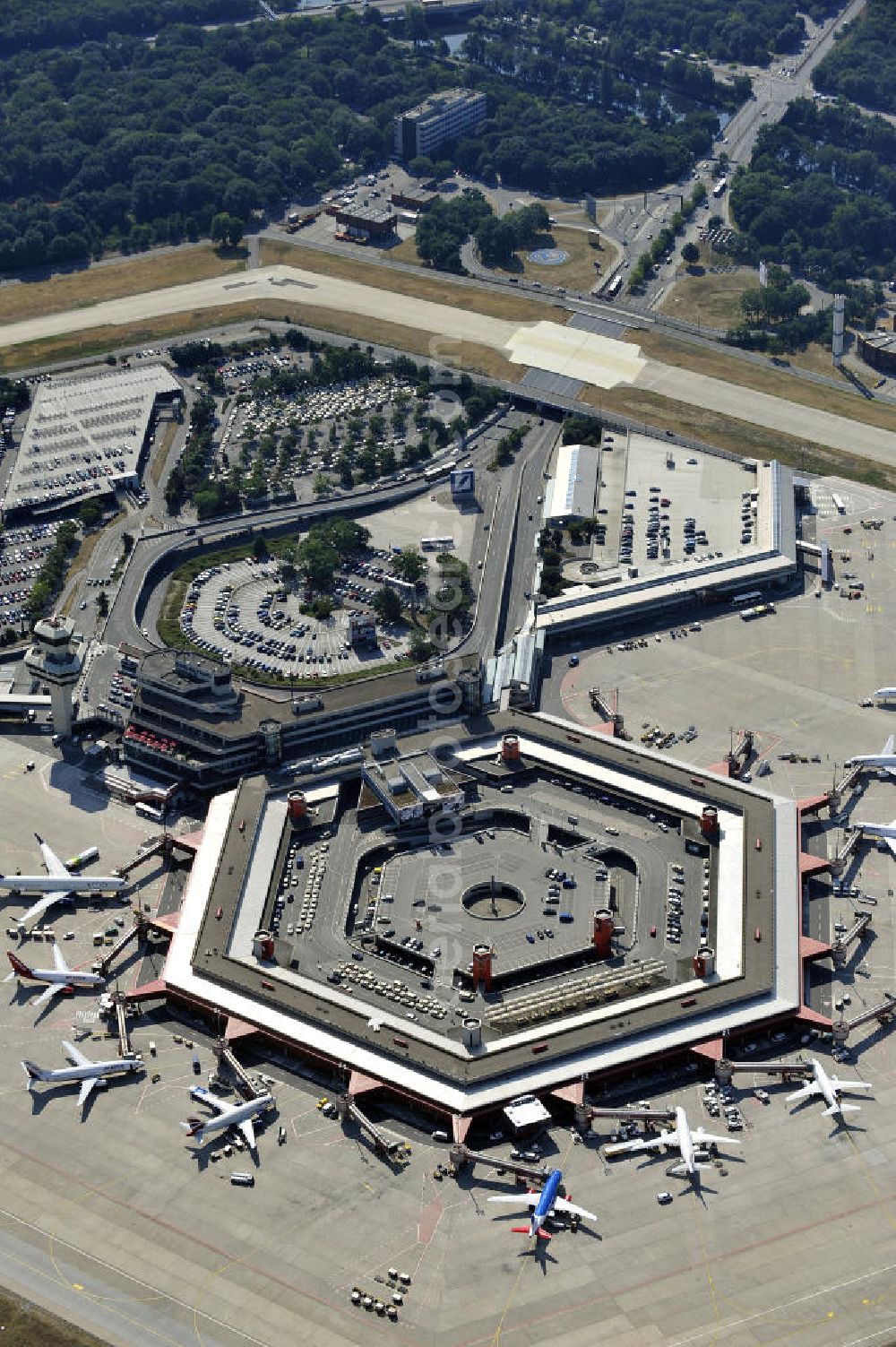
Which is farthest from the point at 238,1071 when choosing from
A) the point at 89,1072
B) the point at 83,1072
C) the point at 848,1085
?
the point at 848,1085

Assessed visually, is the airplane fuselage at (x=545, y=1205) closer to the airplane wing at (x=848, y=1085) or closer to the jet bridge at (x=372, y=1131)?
the jet bridge at (x=372, y=1131)

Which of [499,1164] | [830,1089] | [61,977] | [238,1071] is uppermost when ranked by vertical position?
[830,1089]

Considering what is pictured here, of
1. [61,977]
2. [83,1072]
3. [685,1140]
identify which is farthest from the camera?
[61,977]

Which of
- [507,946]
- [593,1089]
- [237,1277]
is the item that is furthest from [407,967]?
[237,1277]

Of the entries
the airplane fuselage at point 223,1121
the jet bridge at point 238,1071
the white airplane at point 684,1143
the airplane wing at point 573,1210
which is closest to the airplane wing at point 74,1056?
the jet bridge at point 238,1071

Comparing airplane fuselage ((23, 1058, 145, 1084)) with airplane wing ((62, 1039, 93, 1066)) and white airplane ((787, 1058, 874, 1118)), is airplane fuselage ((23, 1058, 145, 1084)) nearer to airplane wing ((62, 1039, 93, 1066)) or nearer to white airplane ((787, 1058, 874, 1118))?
airplane wing ((62, 1039, 93, 1066))

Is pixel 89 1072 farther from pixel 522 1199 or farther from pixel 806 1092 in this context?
pixel 806 1092

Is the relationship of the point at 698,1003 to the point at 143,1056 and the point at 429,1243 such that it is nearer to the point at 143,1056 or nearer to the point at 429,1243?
the point at 429,1243
